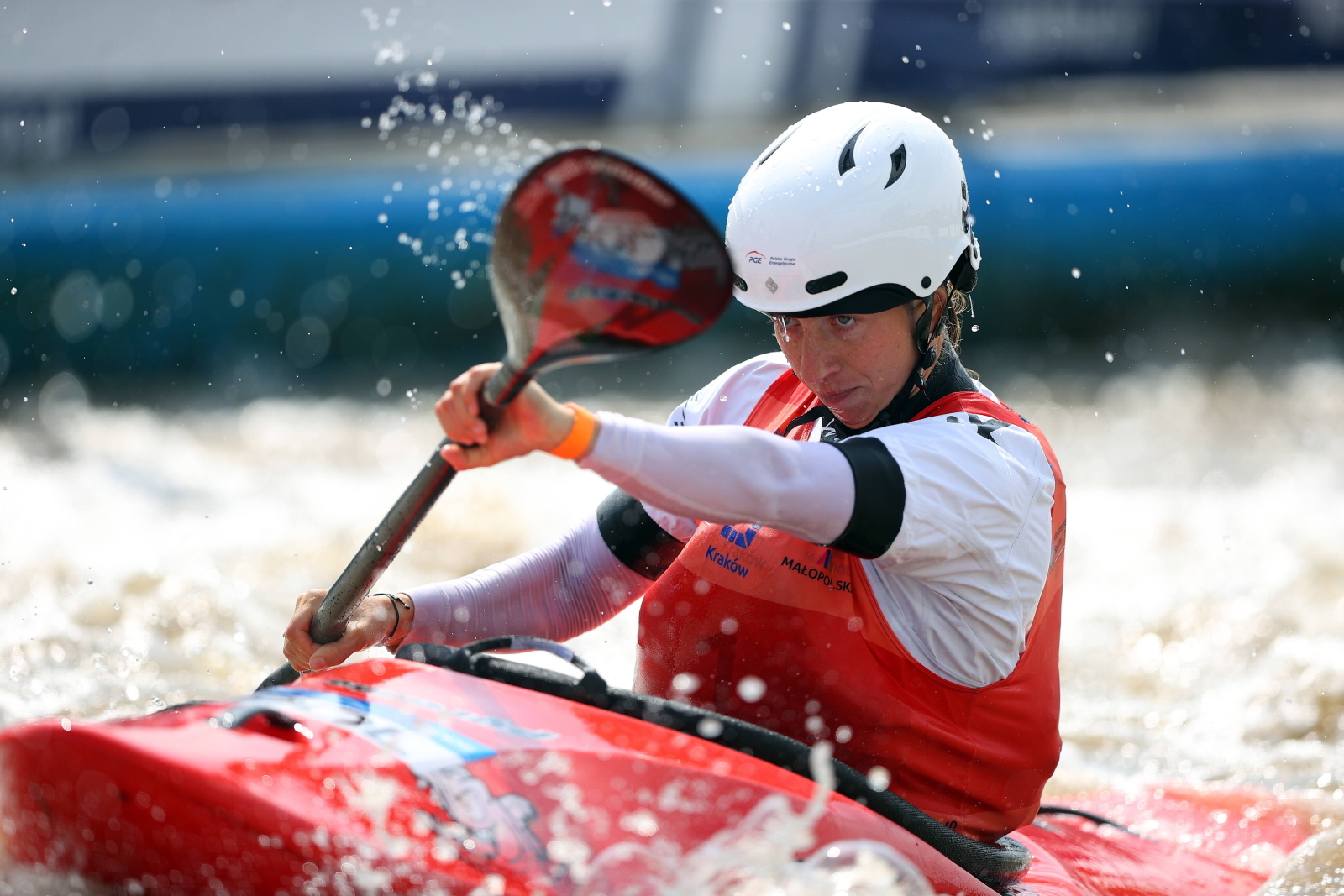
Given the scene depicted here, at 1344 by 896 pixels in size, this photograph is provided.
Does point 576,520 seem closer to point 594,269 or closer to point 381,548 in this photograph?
point 381,548

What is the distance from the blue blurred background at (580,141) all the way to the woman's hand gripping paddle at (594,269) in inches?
240

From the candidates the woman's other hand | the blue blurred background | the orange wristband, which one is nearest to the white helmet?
the orange wristband

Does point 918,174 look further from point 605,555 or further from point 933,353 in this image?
point 605,555

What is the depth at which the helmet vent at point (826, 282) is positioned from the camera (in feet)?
6.08

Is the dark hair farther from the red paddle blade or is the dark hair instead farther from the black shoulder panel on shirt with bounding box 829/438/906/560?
the red paddle blade

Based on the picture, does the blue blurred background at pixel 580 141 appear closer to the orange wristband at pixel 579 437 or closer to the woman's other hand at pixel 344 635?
the woman's other hand at pixel 344 635

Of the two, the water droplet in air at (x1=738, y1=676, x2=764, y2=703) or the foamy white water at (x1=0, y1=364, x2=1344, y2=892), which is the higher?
the water droplet in air at (x1=738, y1=676, x2=764, y2=703)

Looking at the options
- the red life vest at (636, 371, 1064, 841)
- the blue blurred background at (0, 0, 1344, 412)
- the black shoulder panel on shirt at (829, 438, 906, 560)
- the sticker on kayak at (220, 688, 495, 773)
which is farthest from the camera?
the blue blurred background at (0, 0, 1344, 412)

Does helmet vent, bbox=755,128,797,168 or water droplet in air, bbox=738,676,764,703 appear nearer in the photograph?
water droplet in air, bbox=738,676,764,703

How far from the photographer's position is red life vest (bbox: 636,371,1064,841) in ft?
5.90

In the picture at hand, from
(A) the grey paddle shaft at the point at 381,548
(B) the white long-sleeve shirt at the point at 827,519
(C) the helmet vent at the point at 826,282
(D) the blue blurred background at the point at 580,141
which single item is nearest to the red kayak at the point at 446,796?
(A) the grey paddle shaft at the point at 381,548

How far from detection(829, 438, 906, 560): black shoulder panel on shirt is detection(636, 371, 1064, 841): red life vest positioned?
149 mm

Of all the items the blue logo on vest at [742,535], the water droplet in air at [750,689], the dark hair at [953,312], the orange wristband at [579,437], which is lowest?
the water droplet in air at [750,689]

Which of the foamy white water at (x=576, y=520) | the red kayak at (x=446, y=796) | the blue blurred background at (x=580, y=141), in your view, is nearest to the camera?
the red kayak at (x=446, y=796)
